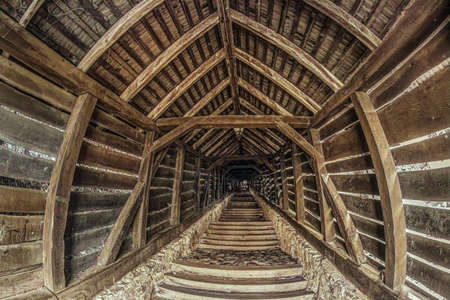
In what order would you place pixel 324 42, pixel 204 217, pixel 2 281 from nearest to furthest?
pixel 2 281
pixel 324 42
pixel 204 217

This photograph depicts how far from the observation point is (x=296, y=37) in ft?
8.91

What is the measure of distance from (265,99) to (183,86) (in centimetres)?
192

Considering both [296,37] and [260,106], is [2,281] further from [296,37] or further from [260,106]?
[260,106]

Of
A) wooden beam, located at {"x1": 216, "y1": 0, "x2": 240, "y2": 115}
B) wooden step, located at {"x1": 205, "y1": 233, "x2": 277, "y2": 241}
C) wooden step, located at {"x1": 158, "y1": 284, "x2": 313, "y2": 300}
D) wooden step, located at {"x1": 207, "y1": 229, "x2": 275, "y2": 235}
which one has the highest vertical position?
wooden beam, located at {"x1": 216, "y1": 0, "x2": 240, "y2": 115}

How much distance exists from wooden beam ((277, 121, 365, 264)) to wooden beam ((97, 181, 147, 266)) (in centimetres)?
288

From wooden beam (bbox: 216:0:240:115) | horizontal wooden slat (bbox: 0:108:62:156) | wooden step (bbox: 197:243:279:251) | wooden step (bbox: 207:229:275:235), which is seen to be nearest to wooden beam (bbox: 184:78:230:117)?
wooden beam (bbox: 216:0:240:115)

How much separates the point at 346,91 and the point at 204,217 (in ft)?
17.5

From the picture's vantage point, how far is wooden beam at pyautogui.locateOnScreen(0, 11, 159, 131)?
1.49m

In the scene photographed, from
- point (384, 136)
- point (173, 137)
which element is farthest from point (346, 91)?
point (173, 137)

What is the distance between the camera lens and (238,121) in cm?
404

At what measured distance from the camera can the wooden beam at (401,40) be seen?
134cm

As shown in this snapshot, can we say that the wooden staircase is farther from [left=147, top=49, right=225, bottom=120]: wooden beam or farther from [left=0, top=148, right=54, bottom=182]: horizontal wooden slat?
[left=147, top=49, right=225, bottom=120]: wooden beam

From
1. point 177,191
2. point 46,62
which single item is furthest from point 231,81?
point 46,62

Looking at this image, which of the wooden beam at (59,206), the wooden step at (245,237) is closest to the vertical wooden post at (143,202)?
the wooden beam at (59,206)
